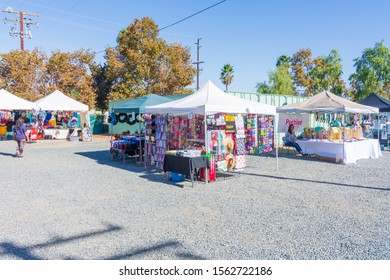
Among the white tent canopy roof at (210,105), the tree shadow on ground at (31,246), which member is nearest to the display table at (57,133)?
the white tent canopy roof at (210,105)

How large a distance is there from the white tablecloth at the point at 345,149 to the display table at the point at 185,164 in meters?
5.60

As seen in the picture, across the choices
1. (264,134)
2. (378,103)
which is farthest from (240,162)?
(378,103)

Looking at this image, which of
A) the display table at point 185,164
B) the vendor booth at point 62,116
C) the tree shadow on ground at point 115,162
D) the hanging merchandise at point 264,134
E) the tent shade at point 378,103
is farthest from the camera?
the vendor booth at point 62,116

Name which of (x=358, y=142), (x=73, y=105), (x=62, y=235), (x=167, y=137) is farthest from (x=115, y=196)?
(x=73, y=105)

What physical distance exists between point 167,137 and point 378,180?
5.60m

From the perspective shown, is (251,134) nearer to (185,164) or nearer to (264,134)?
(264,134)

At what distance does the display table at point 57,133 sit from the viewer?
2048 centimetres

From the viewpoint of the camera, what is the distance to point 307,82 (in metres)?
31.8

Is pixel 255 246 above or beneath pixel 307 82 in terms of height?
beneath

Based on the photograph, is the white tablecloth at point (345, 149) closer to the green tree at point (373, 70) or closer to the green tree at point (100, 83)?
the green tree at point (373, 70)

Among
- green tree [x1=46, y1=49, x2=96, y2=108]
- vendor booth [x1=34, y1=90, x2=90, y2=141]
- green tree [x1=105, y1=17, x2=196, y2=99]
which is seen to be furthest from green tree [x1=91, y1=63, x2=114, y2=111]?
vendor booth [x1=34, y1=90, x2=90, y2=141]

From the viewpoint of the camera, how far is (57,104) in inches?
729

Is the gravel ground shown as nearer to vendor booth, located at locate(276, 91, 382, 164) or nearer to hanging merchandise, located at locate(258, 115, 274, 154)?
vendor booth, located at locate(276, 91, 382, 164)
